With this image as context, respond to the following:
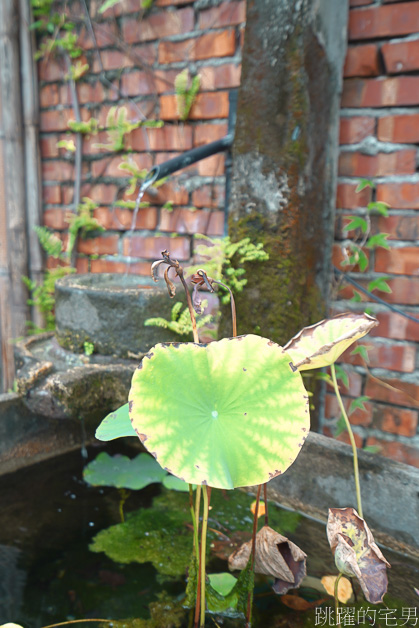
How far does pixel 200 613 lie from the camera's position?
0.86 metres

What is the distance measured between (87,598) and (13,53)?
95.2 inches

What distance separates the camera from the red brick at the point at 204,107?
1881mm

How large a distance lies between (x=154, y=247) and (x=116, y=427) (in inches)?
55.4

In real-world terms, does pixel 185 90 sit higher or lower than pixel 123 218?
higher

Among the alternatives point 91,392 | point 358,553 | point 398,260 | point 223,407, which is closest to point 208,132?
point 398,260

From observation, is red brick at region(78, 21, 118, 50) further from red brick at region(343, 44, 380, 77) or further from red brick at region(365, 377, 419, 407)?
red brick at region(365, 377, 419, 407)

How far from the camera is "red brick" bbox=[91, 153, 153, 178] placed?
215cm

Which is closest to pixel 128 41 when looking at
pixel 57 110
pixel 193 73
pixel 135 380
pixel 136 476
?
pixel 193 73

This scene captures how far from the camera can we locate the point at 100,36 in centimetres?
220

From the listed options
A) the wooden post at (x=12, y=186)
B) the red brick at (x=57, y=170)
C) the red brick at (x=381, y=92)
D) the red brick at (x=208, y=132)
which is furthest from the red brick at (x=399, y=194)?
the wooden post at (x=12, y=186)

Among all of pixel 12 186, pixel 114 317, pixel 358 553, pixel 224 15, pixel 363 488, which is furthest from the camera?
pixel 12 186

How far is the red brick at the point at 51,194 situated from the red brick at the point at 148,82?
0.64 metres

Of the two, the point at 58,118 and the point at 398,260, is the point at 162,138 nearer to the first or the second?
the point at 58,118

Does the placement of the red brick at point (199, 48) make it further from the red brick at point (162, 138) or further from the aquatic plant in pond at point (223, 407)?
the aquatic plant in pond at point (223, 407)
